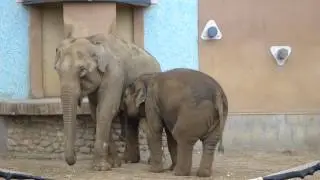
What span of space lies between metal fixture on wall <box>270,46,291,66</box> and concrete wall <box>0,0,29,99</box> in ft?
14.2

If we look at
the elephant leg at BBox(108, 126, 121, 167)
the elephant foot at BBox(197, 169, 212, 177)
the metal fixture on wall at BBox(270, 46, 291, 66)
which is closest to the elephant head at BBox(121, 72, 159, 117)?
the elephant leg at BBox(108, 126, 121, 167)

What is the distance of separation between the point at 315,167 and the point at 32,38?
30.3 ft

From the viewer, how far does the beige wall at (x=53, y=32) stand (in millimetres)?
13180

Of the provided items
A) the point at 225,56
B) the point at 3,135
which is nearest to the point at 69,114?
the point at 3,135

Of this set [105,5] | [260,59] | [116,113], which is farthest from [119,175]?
[260,59]

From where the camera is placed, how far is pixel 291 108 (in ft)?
44.3

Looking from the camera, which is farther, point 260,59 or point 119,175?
point 260,59

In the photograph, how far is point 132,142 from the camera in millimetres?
11406

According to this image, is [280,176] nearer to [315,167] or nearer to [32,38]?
[315,167]

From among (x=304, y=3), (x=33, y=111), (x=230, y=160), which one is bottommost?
(x=230, y=160)

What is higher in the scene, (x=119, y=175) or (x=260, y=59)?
(x=260, y=59)

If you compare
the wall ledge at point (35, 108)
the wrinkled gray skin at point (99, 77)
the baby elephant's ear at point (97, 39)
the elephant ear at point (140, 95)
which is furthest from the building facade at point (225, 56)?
the elephant ear at point (140, 95)

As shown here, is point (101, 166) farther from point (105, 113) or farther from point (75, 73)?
point (75, 73)

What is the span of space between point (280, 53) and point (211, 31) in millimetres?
1295
